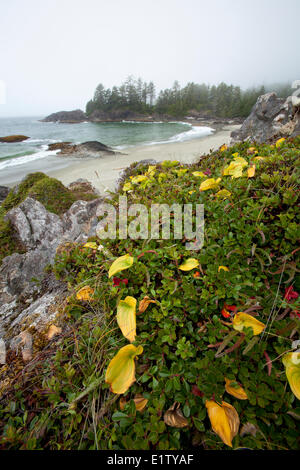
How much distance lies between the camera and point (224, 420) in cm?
75

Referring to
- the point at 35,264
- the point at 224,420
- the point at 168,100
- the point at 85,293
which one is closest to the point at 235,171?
the point at 85,293

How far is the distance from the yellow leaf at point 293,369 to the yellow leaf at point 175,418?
0.44 meters

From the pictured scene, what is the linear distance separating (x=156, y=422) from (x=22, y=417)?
0.63 m

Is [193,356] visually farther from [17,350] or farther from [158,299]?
[17,350]

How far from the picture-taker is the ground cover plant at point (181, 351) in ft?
2.56

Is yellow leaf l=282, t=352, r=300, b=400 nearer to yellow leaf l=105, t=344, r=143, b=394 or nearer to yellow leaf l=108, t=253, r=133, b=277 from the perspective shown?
yellow leaf l=105, t=344, r=143, b=394

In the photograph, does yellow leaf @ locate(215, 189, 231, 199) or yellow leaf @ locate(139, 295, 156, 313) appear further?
yellow leaf @ locate(215, 189, 231, 199)

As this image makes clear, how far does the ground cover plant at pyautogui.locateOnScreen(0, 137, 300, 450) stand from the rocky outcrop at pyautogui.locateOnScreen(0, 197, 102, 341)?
0.29 meters

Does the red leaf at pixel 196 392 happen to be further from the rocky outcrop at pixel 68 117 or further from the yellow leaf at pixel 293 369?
the rocky outcrop at pixel 68 117

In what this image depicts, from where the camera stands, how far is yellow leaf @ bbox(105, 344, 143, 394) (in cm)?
88

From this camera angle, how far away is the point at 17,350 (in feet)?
4.10

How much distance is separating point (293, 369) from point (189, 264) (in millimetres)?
659

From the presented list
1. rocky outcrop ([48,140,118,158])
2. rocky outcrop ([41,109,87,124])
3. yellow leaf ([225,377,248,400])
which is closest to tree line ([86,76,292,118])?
rocky outcrop ([41,109,87,124])

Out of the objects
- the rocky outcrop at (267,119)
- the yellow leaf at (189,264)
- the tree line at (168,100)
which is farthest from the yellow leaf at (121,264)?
the tree line at (168,100)
